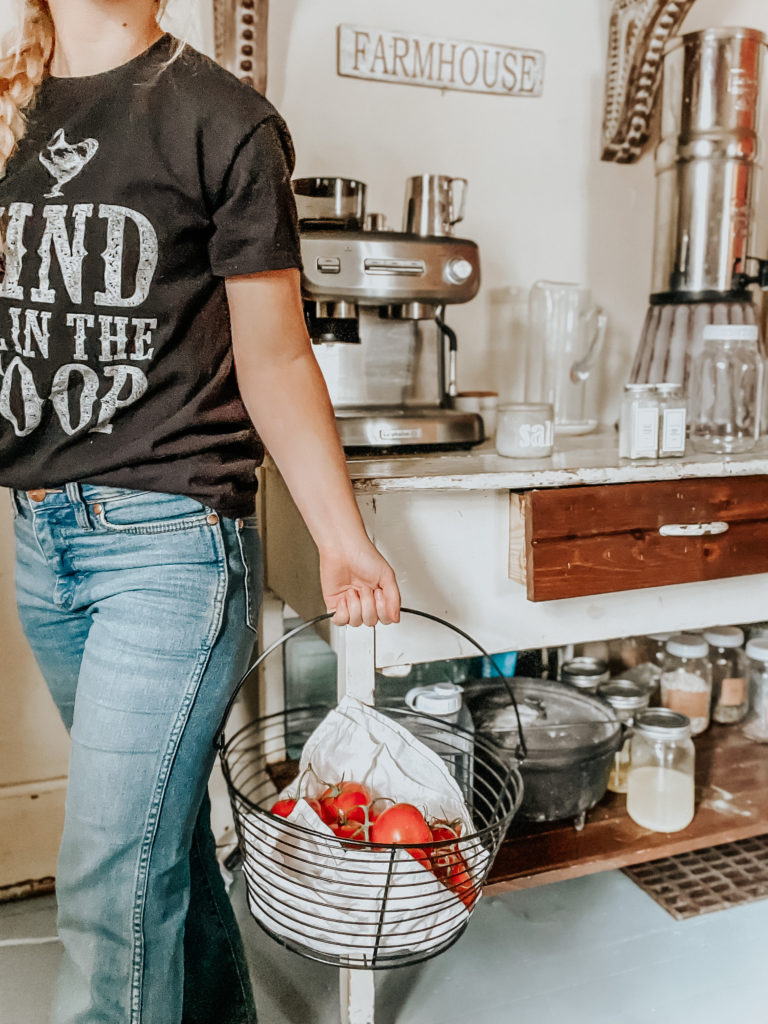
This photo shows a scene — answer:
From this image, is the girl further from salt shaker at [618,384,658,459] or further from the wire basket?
salt shaker at [618,384,658,459]

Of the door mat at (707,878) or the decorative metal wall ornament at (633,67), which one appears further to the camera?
the decorative metal wall ornament at (633,67)

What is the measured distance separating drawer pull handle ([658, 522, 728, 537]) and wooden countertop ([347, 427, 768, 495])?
0.06 meters

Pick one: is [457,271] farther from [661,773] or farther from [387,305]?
[661,773]

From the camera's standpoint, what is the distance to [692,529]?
1.12 m

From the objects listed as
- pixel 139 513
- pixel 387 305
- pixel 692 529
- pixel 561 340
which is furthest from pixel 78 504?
pixel 561 340

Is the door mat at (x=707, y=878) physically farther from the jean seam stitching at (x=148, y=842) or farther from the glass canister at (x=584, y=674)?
the jean seam stitching at (x=148, y=842)

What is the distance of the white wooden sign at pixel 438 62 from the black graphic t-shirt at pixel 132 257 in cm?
77

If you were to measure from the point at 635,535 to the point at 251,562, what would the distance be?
1.66 feet

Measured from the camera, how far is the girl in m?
0.76

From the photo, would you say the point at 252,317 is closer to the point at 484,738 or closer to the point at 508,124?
the point at 484,738

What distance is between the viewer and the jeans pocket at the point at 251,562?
849 mm

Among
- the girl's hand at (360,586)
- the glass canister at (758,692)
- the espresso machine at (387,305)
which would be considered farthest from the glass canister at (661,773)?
the girl's hand at (360,586)

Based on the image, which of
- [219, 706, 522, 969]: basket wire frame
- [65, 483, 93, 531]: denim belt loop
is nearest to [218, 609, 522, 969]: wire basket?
[219, 706, 522, 969]: basket wire frame

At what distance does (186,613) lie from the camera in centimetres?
79
